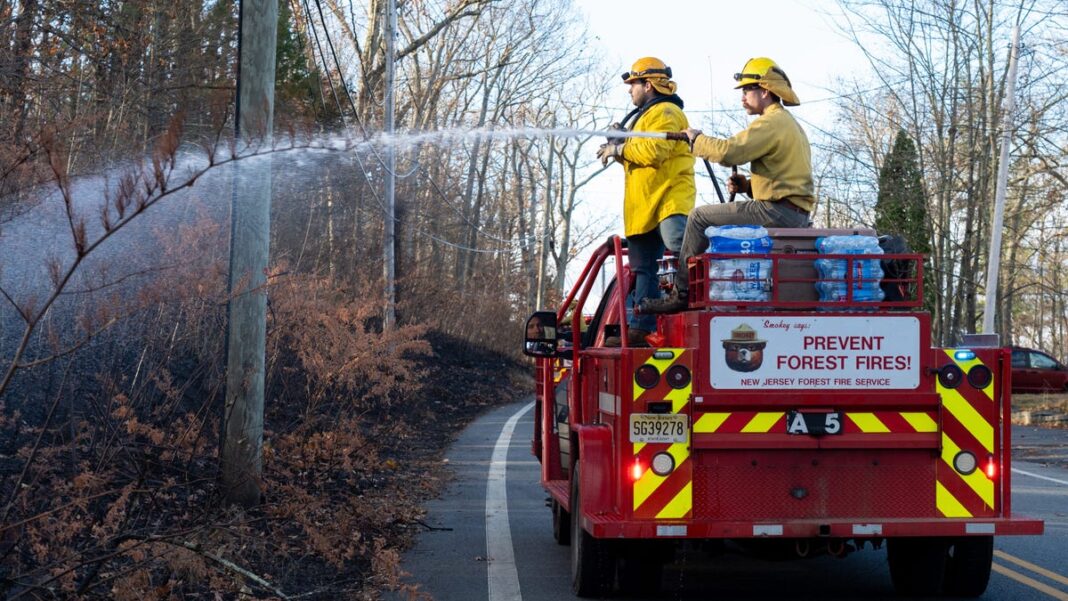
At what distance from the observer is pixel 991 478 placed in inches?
252

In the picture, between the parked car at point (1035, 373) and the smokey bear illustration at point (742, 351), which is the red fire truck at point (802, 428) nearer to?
the smokey bear illustration at point (742, 351)

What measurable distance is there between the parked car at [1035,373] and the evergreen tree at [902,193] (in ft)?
18.8

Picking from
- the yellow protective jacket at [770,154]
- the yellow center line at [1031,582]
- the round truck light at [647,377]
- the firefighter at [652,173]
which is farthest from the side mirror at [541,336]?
the yellow center line at [1031,582]

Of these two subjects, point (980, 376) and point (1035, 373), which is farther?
point (1035, 373)

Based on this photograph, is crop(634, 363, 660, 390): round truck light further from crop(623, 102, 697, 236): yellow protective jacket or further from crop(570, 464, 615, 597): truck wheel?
crop(623, 102, 697, 236): yellow protective jacket

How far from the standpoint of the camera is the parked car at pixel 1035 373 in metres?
39.1

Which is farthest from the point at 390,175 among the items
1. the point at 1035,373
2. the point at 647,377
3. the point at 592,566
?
the point at 1035,373

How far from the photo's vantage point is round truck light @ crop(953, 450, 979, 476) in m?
6.39

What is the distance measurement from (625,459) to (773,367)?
0.95 metres

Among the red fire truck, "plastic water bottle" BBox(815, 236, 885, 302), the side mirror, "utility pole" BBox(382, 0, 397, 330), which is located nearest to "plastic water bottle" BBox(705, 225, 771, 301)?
the red fire truck

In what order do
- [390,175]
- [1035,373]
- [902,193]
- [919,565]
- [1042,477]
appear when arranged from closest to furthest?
[919,565] → [1042,477] → [390,175] → [902,193] → [1035,373]

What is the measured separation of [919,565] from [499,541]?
10.9 feet

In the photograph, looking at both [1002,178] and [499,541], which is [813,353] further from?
[1002,178]

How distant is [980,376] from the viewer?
6445mm
